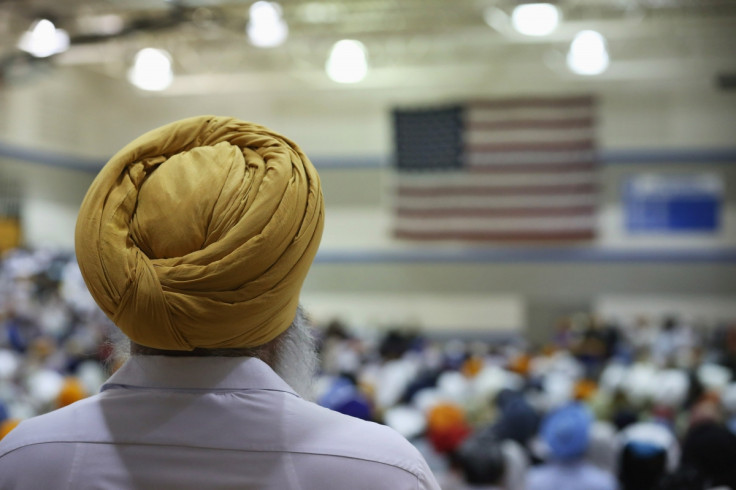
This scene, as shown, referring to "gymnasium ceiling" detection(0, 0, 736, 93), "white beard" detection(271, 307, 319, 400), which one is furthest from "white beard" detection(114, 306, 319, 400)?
"gymnasium ceiling" detection(0, 0, 736, 93)

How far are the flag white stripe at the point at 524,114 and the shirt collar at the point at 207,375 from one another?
16823 mm

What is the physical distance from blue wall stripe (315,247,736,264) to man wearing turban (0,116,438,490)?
1691 centimetres

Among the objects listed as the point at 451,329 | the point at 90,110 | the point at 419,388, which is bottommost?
the point at 451,329

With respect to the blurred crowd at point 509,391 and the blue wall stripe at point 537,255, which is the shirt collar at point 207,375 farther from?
the blue wall stripe at point 537,255

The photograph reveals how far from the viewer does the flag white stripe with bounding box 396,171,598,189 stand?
56.1ft

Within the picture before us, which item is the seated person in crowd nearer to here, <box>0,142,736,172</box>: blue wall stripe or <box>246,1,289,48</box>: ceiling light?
<box>246,1,289,48</box>: ceiling light

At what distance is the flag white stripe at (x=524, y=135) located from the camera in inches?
674

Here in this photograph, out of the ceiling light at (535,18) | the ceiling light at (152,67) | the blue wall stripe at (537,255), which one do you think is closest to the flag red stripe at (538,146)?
the blue wall stripe at (537,255)

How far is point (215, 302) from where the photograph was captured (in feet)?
3.59

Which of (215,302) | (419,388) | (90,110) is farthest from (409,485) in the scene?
(90,110)

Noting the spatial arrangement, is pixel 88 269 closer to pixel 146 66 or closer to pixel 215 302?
pixel 215 302

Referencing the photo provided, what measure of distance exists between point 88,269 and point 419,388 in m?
6.56

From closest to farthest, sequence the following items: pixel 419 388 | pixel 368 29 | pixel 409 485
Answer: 1. pixel 409 485
2. pixel 419 388
3. pixel 368 29

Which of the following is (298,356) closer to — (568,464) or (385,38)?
(568,464)
